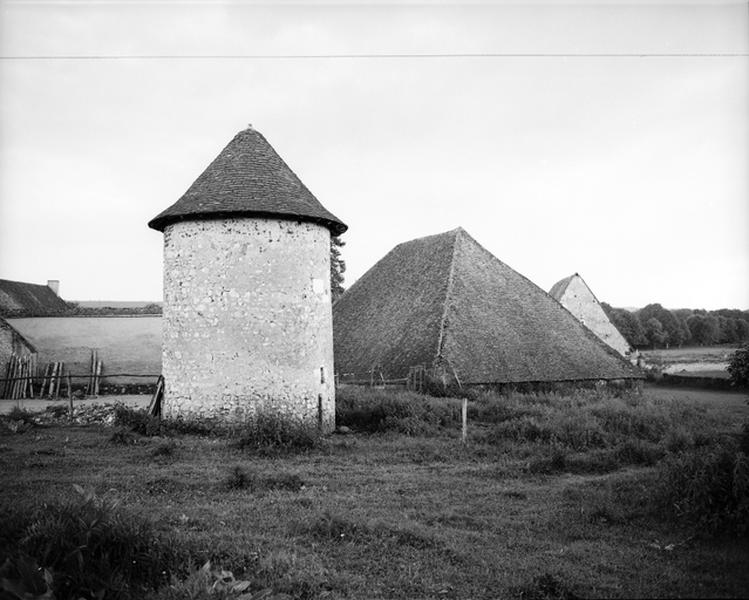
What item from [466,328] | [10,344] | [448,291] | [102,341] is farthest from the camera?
[102,341]

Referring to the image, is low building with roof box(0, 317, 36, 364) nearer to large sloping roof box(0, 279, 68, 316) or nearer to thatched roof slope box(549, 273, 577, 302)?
large sloping roof box(0, 279, 68, 316)

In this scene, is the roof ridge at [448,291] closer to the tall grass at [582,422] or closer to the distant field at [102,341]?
the tall grass at [582,422]

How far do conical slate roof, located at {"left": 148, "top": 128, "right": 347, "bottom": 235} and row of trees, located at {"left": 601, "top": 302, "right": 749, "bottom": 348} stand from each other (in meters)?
9.67

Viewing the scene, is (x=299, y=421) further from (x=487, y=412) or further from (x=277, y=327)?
(x=487, y=412)

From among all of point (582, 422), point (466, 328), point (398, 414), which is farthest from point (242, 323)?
point (466, 328)

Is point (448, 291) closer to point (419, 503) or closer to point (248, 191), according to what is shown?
point (248, 191)

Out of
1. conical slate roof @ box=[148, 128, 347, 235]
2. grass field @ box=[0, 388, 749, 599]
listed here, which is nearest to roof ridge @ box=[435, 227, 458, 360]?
grass field @ box=[0, 388, 749, 599]

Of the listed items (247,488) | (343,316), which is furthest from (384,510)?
(343,316)

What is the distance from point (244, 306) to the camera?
48.9 ft

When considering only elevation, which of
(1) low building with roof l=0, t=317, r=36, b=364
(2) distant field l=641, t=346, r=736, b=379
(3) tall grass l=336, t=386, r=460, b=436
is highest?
(1) low building with roof l=0, t=317, r=36, b=364

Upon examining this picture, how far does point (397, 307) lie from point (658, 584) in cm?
2126

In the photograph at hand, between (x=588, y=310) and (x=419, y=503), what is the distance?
1108 inches

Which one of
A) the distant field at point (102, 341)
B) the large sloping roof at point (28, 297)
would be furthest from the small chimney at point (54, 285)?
the distant field at point (102, 341)

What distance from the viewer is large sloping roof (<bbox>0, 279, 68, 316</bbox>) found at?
39.7m
